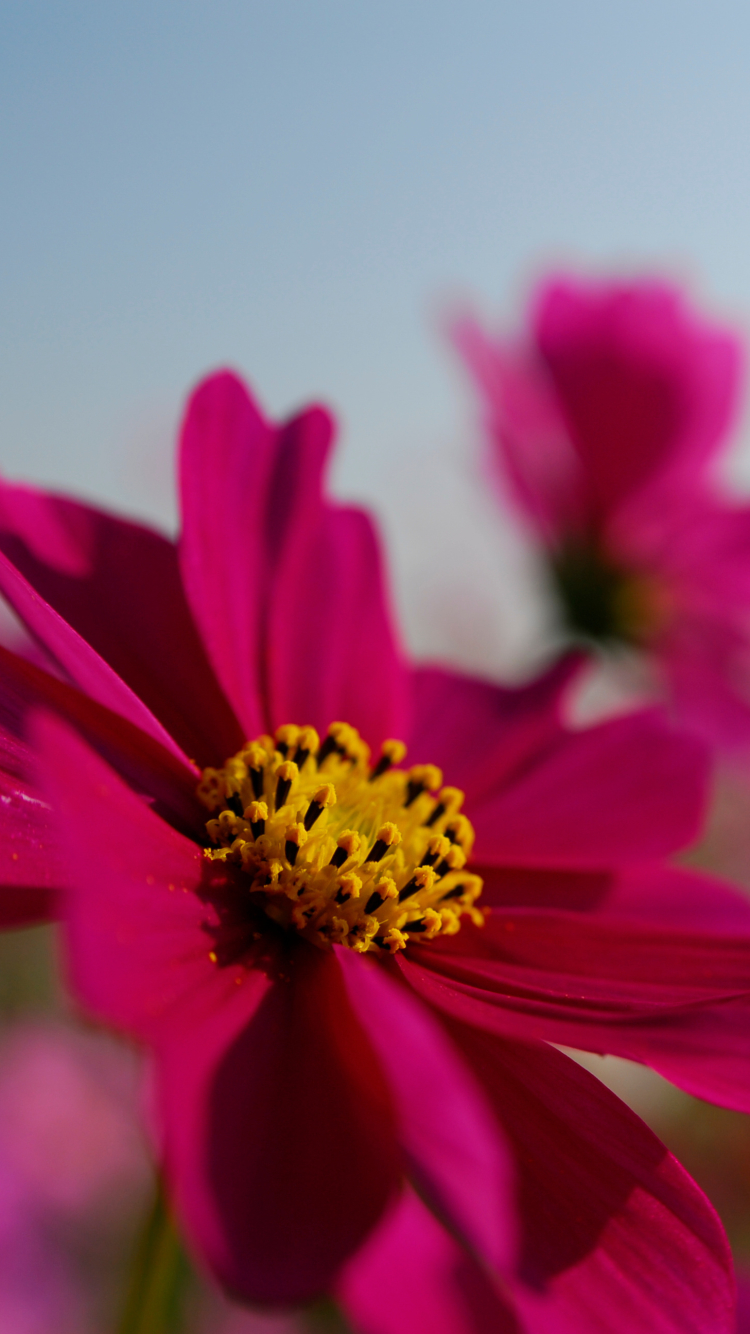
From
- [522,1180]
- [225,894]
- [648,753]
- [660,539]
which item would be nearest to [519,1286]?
[522,1180]

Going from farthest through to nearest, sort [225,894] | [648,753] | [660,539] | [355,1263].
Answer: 1. [660,539]
2. [648,753]
3. [225,894]
4. [355,1263]

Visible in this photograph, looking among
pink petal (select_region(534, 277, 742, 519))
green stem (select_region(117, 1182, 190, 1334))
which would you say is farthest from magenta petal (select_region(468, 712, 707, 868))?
pink petal (select_region(534, 277, 742, 519))

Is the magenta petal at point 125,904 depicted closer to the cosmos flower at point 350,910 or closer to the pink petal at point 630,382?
the cosmos flower at point 350,910

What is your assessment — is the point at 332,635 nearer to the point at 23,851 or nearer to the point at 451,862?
the point at 451,862

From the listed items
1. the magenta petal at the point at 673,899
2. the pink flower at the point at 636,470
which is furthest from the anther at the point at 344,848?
the pink flower at the point at 636,470

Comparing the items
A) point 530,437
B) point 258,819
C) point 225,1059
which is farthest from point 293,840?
point 530,437

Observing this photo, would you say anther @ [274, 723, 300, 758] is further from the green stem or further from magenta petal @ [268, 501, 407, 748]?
the green stem

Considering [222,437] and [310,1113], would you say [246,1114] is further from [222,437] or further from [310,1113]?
[222,437]
